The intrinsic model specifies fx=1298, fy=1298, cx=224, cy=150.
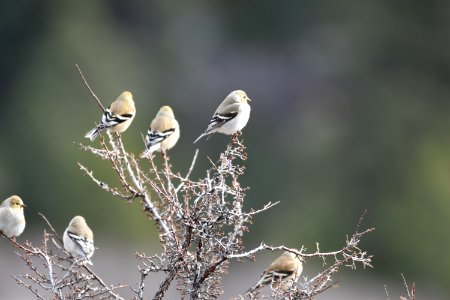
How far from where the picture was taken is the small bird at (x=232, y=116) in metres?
11.3

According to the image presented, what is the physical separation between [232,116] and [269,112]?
90.0ft

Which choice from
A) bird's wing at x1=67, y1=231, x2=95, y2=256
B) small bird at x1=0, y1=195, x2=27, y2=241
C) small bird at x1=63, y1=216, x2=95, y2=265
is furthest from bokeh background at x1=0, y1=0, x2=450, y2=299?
bird's wing at x1=67, y1=231, x2=95, y2=256

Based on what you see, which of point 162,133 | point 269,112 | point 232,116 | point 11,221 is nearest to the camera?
point 232,116

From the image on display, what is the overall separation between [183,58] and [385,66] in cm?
688

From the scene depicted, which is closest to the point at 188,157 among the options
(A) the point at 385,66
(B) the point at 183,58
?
(B) the point at 183,58

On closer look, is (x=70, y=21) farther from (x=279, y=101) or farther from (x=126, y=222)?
(x=126, y=222)

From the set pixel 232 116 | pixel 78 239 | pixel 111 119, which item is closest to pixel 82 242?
pixel 78 239

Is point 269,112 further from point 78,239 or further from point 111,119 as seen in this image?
point 78,239

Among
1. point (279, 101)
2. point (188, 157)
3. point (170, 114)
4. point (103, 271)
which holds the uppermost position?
point (279, 101)

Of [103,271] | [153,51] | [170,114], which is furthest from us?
[153,51]

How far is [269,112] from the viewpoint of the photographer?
3869 cm

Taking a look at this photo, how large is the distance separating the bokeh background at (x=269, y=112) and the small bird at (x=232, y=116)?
14083mm

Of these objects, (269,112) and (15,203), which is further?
Result: (269,112)

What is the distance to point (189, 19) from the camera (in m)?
45.5
